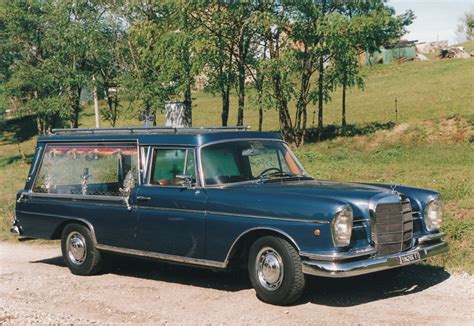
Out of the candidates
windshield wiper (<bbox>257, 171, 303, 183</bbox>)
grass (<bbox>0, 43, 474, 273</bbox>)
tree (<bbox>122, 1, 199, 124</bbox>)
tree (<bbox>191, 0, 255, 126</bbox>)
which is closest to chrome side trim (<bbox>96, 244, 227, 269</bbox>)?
windshield wiper (<bbox>257, 171, 303, 183</bbox>)

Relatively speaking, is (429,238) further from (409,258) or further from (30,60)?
(30,60)

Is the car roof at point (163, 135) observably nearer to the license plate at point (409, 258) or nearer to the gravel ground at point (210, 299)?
the gravel ground at point (210, 299)

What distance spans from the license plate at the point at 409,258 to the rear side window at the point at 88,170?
Result: 352 cm

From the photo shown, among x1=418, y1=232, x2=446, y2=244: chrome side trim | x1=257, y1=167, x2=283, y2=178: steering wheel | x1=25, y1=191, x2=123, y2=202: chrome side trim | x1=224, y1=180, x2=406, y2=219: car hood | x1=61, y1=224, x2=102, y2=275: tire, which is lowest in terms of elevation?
x1=61, y1=224, x2=102, y2=275: tire

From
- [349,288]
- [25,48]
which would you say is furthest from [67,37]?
[349,288]

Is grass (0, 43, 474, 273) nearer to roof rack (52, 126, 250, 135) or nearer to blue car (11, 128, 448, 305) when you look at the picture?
blue car (11, 128, 448, 305)

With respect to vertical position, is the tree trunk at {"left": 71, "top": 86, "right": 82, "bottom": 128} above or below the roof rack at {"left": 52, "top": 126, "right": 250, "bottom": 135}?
above

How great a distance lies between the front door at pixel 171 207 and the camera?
295 inches

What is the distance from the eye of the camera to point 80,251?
901 centimetres

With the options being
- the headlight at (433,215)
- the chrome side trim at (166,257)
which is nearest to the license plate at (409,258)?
the headlight at (433,215)

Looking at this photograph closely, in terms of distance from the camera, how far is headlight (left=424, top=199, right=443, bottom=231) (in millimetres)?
7535

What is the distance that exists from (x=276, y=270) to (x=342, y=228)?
2.91 ft

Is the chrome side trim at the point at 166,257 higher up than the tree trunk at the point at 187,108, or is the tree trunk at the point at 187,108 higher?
the tree trunk at the point at 187,108

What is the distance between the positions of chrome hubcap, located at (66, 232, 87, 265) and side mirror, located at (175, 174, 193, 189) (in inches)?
81.4
